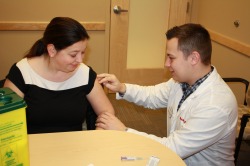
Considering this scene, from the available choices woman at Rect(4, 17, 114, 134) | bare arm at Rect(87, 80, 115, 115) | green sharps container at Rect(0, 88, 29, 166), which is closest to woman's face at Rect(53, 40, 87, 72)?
woman at Rect(4, 17, 114, 134)

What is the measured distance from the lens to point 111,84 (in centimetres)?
197

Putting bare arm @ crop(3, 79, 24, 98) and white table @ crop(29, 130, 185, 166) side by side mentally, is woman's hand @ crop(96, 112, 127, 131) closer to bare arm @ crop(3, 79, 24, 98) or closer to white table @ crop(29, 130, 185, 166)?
white table @ crop(29, 130, 185, 166)

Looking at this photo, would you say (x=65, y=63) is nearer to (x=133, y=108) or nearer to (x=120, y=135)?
(x=120, y=135)

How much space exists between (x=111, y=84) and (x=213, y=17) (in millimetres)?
2264

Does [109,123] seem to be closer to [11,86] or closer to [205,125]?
[205,125]

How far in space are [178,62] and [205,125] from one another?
0.37m

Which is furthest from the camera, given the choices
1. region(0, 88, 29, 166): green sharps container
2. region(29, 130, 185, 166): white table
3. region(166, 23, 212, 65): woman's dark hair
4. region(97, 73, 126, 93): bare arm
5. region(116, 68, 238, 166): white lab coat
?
region(97, 73, 126, 93): bare arm

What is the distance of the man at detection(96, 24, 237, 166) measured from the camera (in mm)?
1519

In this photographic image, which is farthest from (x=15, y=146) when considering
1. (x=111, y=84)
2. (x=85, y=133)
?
(x=111, y=84)

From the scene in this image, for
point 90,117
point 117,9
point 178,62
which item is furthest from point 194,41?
point 117,9

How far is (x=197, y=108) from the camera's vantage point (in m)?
1.57

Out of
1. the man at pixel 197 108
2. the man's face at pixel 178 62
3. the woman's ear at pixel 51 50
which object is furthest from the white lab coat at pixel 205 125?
the woman's ear at pixel 51 50

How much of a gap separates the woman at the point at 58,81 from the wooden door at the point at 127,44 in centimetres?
198

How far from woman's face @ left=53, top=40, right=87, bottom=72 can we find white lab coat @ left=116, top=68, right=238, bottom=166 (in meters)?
0.50
